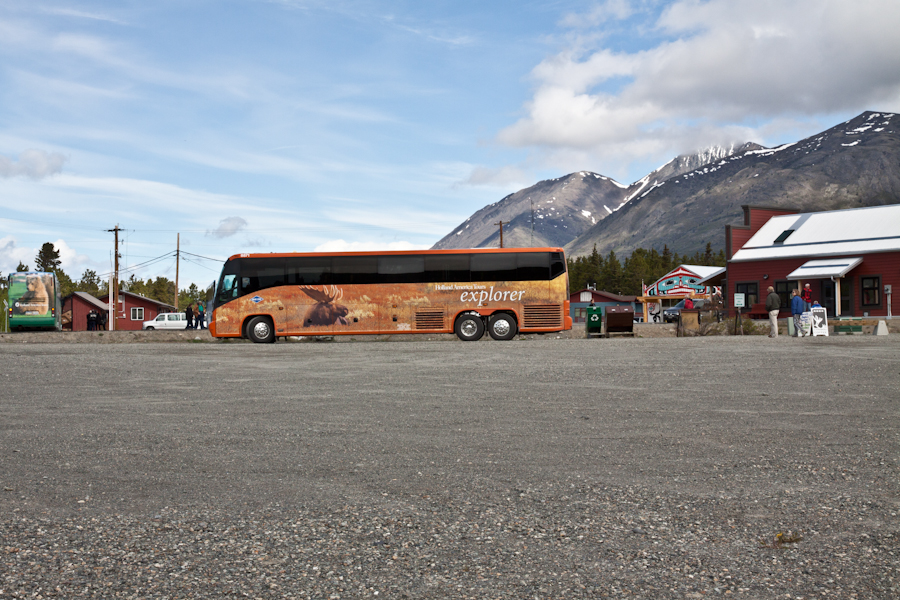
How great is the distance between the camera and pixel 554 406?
8930mm

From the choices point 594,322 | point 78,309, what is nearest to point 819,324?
point 594,322

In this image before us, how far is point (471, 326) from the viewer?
2577 centimetres

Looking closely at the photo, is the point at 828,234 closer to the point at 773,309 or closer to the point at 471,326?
the point at 773,309

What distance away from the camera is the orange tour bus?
2572 centimetres

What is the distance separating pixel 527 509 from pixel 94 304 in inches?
2875

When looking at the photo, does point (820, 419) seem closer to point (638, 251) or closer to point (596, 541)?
point (596, 541)

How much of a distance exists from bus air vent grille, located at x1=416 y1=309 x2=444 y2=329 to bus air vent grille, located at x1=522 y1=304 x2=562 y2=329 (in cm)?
297

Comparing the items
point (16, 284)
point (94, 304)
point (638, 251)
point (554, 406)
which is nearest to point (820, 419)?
point (554, 406)

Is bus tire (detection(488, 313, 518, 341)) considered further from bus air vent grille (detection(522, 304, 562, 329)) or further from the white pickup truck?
the white pickup truck

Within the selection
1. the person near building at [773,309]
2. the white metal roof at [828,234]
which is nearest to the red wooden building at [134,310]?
the white metal roof at [828,234]

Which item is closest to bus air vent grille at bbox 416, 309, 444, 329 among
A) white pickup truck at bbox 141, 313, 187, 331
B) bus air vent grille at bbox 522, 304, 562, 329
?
bus air vent grille at bbox 522, 304, 562, 329

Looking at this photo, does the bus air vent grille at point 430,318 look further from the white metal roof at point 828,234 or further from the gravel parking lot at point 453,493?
the white metal roof at point 828,234

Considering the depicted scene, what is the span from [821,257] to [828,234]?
2.80 m

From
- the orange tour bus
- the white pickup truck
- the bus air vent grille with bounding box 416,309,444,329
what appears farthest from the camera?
the white pickup truck
